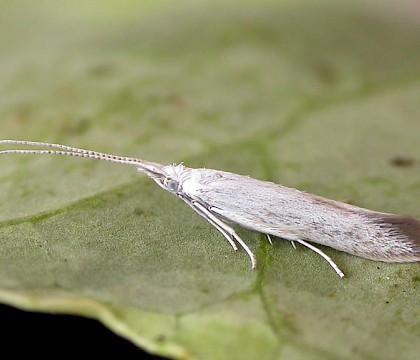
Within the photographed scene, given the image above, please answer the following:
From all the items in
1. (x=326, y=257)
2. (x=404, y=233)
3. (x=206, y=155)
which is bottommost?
(x=206, y=155)

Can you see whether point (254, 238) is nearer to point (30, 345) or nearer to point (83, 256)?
point (83, 256)

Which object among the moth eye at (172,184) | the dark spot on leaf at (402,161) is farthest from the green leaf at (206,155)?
the moth eye at (172,184)

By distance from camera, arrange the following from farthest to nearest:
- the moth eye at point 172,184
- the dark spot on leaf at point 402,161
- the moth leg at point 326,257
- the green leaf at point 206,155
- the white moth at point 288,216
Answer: the dark spot on leaf at point 402,161, the moth eye at point 172,184, the white moth at point 288,216, the moth leg at point 326,257, the green leaf at point 206,155

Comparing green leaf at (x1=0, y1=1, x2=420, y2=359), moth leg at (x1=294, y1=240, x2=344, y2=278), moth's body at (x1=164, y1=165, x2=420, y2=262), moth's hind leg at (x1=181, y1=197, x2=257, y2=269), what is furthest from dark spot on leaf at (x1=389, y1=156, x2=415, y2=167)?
moth's hind leg at (x1=181, y1=197, x2=257, y2=269)

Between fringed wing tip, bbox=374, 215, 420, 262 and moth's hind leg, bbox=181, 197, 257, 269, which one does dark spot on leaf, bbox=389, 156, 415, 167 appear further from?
moth's hind leg, bbox=181, 197, 257, 269

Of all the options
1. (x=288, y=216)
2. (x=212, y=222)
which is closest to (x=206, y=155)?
(x=212, y=222)

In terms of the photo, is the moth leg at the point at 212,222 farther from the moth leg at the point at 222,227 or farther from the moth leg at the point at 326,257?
the moth leg at the point at 326,257

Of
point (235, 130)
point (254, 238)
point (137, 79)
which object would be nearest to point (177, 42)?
point (137, 79)

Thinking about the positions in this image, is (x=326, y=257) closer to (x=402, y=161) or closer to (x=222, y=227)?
(x=222, y=227)
